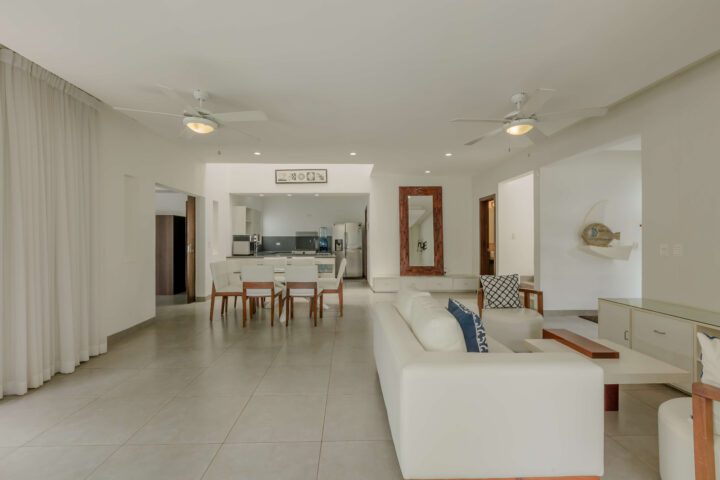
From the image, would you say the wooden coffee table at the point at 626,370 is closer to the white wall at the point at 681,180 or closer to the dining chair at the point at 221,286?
the white wall at the point at 681,180

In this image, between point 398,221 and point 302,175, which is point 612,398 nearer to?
point 398,221

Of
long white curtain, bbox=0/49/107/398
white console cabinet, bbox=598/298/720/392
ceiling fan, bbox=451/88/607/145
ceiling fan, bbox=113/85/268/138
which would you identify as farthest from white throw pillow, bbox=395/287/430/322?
long white curtain, bbox=0/49/107/398

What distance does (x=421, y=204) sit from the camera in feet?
26.2

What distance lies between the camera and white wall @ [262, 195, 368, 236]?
421 inches

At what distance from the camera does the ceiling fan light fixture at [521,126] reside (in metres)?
3.33

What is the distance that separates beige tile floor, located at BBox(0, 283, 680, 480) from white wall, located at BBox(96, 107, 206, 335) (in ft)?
2.80

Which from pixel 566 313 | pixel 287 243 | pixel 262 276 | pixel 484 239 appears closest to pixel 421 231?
pixel 484 239

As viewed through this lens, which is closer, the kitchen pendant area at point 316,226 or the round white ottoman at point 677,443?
the round white ottoman at point 677,443

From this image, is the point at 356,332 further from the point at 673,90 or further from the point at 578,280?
the point at 673,90

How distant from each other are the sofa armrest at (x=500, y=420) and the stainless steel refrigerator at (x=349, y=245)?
8.79 m

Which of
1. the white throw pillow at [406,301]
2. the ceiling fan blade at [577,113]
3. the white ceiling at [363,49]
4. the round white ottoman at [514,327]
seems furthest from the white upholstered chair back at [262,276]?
the ceiling fan blade at [577,113]

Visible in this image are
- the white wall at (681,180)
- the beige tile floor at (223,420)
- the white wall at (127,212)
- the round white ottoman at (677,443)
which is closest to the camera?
the round white ottoman at (677,443)

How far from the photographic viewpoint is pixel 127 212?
4.57 meters

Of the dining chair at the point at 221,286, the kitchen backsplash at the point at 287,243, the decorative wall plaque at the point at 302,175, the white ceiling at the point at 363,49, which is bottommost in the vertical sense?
the dining chair at the point at 221,286
